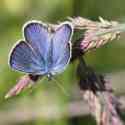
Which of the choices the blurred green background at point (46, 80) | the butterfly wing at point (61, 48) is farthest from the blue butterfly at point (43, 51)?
the blurred green background at point (46, 80)

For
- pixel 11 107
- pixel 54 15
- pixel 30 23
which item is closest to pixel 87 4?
pixel 54 15

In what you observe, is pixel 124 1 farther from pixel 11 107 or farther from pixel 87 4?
pixel 11 107

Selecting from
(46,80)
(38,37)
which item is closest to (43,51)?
(38,37)

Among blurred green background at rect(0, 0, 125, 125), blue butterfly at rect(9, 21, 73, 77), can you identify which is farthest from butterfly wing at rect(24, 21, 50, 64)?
blurred green background at rect(0, 0, 125, 125)

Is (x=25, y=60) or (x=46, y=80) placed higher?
(x=25, y=60)

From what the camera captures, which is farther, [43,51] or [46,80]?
[46,80]

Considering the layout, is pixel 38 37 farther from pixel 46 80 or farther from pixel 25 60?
pixel 46 80
